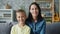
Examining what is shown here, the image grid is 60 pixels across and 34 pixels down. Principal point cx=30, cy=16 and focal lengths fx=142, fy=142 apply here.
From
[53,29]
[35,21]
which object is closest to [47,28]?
[53,29]

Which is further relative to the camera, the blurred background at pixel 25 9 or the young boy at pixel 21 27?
the blurred background at pixel 25 9

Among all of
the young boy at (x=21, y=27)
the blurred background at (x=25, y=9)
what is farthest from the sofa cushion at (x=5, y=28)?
the blurred background at (x=25, y=9)

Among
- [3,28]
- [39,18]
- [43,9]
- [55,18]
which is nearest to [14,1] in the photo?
[43,9]

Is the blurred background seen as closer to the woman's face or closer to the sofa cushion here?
the sofa cushion

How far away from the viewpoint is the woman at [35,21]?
1.82 m

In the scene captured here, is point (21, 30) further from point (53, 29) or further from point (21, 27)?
point (53, 29)

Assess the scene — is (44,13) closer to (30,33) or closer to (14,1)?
(14,1)

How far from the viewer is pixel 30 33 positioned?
179cm

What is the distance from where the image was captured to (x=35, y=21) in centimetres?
191

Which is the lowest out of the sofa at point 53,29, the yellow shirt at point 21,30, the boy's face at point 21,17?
the sofa at point 53,29

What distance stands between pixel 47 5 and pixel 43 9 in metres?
0.19

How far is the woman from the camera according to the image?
71.5 inches

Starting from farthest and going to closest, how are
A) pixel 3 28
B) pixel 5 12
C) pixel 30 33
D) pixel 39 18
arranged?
pixel 5 12, pixel 3 28, pixel 39 18, pixel 30 33

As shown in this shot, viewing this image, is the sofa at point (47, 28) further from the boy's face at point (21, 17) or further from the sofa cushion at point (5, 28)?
the boy's face at point (21, 17)
